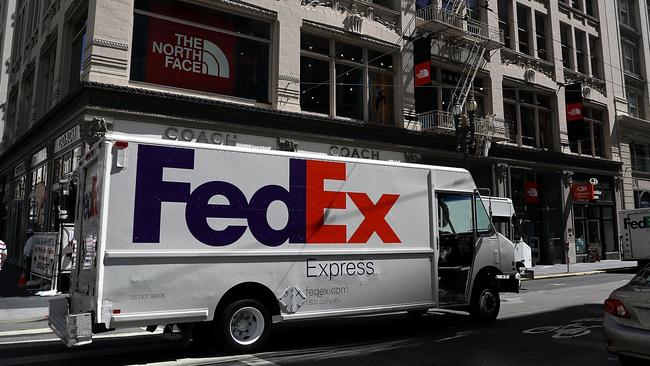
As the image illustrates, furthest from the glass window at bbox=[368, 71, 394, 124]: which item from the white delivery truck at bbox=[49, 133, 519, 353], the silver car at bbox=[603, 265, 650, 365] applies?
the silver car at bbox=[603, 265, 650, 365]

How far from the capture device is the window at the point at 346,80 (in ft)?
64.4

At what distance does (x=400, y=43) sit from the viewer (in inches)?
874

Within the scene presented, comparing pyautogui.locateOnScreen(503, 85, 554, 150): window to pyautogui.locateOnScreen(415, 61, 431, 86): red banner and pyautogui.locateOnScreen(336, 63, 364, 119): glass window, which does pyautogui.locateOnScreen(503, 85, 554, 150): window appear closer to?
pyautogui.locateOnScreen(415, 61, 431, 86): red banner

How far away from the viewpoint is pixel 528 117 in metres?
29.1

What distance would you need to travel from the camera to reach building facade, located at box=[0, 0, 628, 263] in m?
15.9

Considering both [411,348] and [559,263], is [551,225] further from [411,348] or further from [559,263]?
[411,348]

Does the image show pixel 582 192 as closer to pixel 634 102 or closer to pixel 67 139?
pixel 634 102

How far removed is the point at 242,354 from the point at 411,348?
8.56ft

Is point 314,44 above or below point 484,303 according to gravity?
above

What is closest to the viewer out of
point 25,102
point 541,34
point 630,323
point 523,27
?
point 630,323

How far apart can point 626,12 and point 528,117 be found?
16.5m

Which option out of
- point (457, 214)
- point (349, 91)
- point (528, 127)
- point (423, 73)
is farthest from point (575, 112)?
point (457, 214)

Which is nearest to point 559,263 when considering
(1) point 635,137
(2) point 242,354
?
(1) point 635,137

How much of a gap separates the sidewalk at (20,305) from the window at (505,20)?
25822 mm
